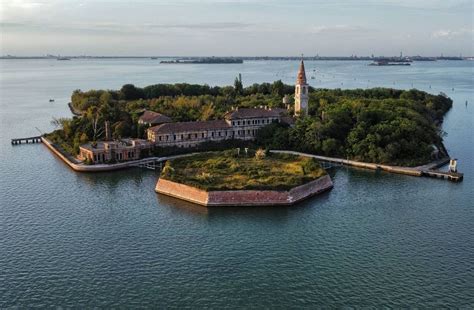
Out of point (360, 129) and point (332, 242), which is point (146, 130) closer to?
point (360, 129)

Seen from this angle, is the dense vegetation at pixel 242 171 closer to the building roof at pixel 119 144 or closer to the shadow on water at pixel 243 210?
the shadow on water at pixel 243 210

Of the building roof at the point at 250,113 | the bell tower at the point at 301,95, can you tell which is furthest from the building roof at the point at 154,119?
the bell tower at the point at 301,95

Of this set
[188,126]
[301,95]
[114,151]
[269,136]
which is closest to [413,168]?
[269,136]

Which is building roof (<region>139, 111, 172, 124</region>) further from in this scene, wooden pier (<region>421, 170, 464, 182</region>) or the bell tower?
wooden pier (<region>421, 170, 464, 182</region>)

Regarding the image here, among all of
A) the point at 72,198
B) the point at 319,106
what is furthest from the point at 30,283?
the point at 319,106

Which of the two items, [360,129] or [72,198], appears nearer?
[72,198]

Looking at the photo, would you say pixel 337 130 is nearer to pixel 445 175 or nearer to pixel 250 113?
pixel 250 113

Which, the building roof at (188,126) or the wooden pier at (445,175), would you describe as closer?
the wooden pier at (445,175)
